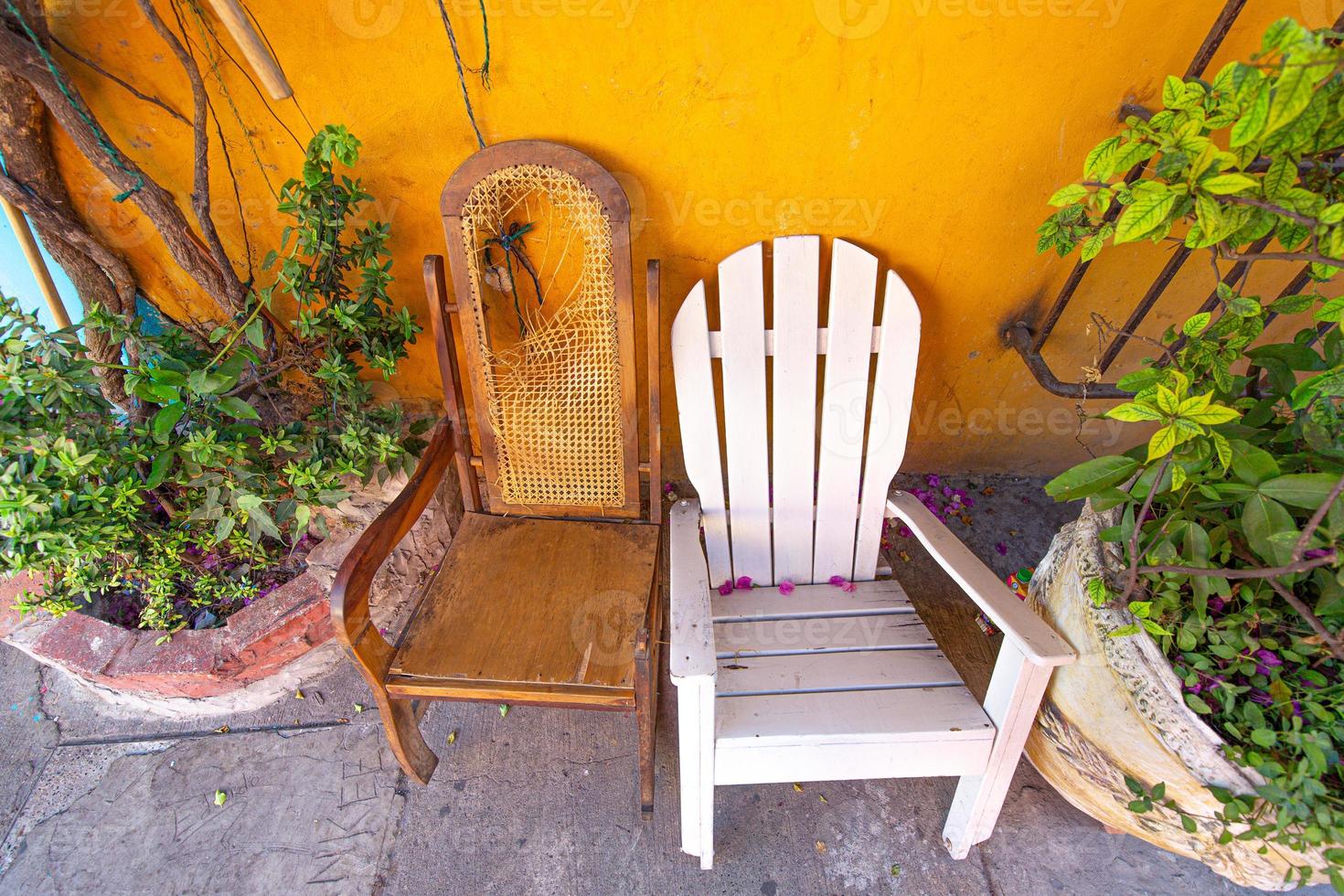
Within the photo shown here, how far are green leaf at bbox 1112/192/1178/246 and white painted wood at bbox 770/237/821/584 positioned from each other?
69cm

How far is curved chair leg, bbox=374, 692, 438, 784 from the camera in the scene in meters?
1.57

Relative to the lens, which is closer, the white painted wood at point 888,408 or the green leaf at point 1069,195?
the green leaf at point 1069,195

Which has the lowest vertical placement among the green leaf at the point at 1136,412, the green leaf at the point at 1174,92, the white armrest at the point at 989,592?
the white armrest at the point at 989,592

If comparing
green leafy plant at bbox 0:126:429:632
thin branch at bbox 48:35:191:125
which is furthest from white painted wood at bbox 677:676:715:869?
thin branch at bbox 48:35:191:125

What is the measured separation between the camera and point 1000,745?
4.84ft

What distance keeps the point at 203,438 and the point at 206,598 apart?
0.76 metres

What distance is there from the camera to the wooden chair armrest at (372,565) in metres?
1.41

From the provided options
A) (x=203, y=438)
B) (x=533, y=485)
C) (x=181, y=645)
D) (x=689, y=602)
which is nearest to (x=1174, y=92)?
(x=689, y=602)

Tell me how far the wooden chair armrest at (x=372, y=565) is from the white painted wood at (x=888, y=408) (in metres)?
1.27

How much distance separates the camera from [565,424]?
188 cm

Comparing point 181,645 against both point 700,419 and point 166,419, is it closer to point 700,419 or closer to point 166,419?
point 166,419

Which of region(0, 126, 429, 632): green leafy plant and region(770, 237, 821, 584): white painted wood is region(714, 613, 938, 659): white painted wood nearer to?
region(770, 237, 821, 584): white painted wood

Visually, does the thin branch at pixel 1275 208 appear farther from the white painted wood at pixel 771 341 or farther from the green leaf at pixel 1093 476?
the white painted wood at pixel 771 341

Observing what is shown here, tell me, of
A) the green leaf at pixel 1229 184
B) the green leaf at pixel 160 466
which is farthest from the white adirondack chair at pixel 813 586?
the green leaf at pixel 160 466
